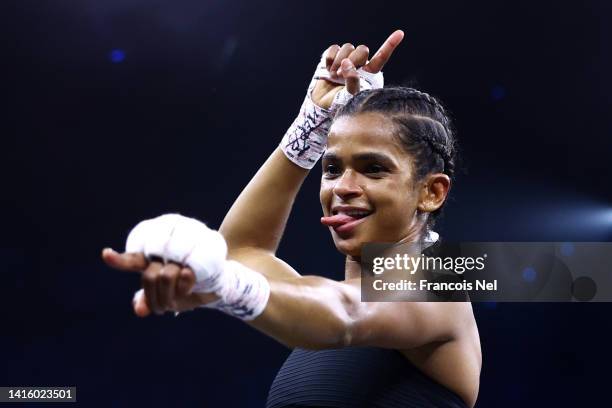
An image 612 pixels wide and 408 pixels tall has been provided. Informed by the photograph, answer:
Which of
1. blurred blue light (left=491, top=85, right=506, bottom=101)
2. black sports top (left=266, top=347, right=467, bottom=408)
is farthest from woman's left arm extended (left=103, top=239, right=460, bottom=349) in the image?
blurred blue light (left=491, top=85, right=506, bottom=101)

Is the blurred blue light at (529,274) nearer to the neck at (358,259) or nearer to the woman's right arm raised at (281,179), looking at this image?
the woman's right arm raised at (281,179)

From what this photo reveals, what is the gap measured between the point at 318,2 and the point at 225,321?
1259 millimetres

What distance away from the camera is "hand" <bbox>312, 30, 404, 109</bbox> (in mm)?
1760

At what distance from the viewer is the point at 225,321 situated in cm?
311

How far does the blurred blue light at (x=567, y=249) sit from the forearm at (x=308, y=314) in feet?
6.82

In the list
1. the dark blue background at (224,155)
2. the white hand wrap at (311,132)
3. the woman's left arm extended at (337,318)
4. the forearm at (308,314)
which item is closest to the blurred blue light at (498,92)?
the dark blue background at (224,155)

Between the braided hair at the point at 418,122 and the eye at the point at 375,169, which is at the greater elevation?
the braided hair at the point at 418,122

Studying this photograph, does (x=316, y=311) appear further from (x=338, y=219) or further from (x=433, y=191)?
(x=433, y=191)

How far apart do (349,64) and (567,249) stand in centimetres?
170

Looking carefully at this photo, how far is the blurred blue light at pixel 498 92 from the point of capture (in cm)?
324

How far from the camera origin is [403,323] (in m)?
1.30

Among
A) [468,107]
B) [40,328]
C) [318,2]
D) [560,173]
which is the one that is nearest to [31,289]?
[40,328]

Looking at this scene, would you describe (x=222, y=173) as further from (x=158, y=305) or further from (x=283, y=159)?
(x=158, y=305)

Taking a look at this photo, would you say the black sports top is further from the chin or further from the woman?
the chin
